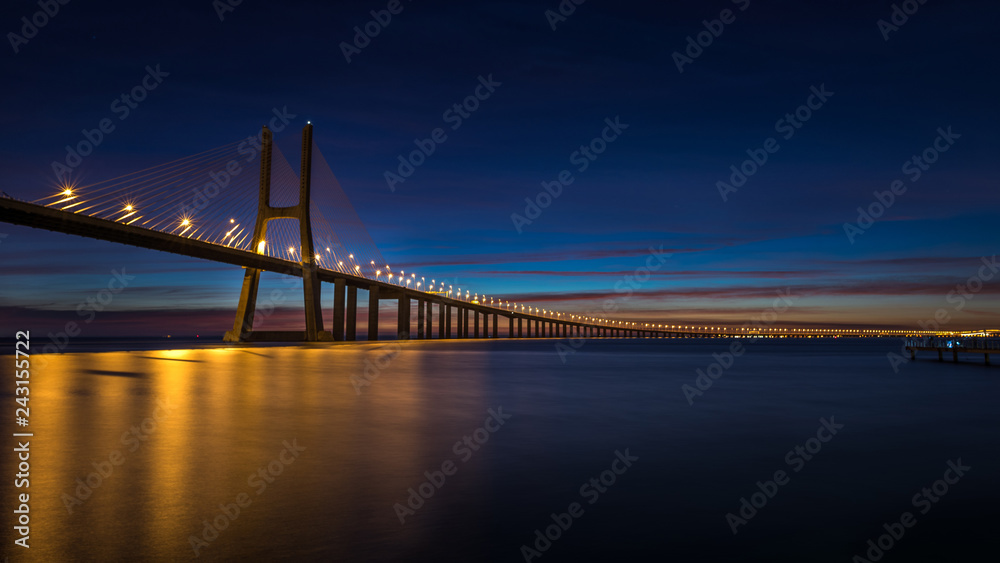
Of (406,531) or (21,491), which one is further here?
(21,491)

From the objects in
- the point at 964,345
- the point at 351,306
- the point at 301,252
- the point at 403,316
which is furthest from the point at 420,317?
the point at 964,345

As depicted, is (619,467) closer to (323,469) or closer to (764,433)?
(323,469)

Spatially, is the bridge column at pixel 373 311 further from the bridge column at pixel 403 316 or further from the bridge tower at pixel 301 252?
the bridge tower at pixel 301 252

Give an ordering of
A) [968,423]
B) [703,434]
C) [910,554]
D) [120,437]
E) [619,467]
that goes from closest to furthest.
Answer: [910,554], [619,467], [120,437], [703,434], [968,423]

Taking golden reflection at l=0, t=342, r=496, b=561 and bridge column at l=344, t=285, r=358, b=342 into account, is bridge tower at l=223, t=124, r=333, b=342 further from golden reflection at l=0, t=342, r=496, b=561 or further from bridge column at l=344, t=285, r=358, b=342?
golden reflection at l=0, t=342, r=496, b=561

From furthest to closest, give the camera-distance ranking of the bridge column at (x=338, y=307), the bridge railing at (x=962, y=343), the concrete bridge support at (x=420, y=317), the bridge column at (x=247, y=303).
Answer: the concrete bridge support at (x=420, y=317) < the bridge column at (x=338, y=307) < the bridge column at (x=247, y=303) < the bridge railing at (x=962, y=343)

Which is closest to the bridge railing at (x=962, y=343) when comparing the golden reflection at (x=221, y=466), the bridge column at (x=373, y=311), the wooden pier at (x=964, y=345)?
the wooden pier at (x=964, y=345)

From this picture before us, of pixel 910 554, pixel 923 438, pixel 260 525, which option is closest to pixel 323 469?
pixel 260 525
